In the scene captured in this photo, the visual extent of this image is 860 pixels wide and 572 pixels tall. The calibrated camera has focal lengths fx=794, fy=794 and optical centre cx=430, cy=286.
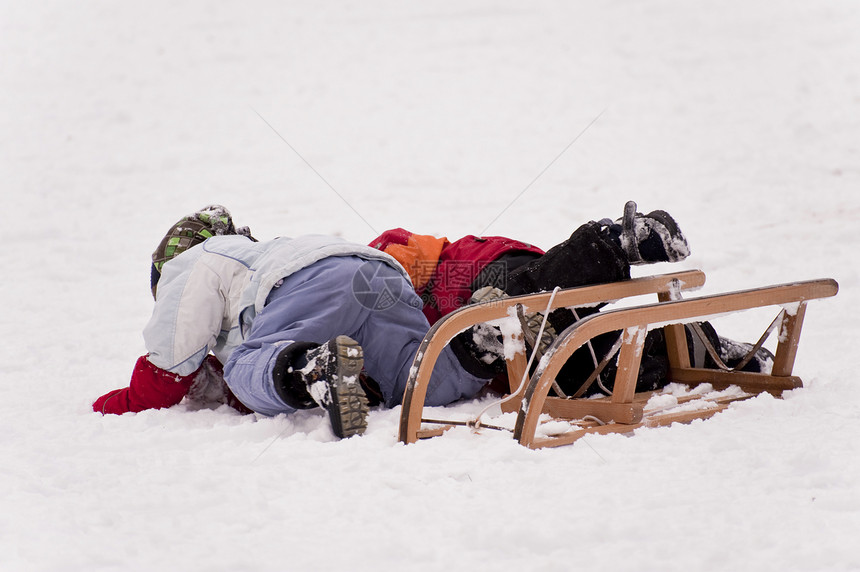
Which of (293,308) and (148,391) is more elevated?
(293,308)

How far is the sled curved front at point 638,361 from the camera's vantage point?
1.79 m

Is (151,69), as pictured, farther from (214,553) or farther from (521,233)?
(214,553)

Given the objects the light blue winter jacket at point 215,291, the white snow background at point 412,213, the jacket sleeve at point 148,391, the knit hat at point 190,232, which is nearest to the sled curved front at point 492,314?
the white snow background at point 412,213

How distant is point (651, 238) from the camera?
2.26 m

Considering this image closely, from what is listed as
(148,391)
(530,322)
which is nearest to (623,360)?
(530,322)

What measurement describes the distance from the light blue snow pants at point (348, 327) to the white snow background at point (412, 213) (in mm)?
142

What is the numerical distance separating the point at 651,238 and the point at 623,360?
45cm

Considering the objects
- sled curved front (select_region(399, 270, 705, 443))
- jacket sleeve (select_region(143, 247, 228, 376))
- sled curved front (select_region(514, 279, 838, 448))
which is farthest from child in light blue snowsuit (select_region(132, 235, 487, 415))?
sled curved front (select_region(514, 279, 838, 448))

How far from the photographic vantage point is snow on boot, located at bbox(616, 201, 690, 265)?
2227 mm

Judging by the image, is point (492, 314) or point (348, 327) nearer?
point (492, 314)

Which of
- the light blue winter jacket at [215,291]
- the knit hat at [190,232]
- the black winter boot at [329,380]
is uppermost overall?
the knit hat at [190,232]

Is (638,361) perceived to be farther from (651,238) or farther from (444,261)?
(444,261)

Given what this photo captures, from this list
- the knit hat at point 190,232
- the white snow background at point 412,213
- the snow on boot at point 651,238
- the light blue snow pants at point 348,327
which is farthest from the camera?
the knit hat at point 190,232

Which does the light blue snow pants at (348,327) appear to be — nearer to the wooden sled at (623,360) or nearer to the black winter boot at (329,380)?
the black winter boot at (329,380)
